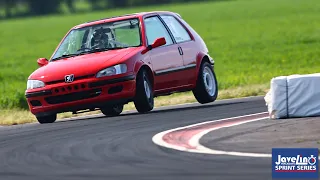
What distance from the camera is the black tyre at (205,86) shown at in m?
17.5

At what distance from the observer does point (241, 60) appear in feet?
115

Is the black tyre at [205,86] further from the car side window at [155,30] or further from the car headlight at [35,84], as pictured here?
the car headlight at [35,84]

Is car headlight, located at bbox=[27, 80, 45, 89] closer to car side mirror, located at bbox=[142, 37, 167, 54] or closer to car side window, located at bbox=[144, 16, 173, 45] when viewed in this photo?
car side mirror, located at bbox=[142, 37, 167, 54]

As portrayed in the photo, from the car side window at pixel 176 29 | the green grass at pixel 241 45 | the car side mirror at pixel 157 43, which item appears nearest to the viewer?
the car side mirror at pixel 157 43

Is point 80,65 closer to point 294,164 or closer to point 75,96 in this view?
point 75,96

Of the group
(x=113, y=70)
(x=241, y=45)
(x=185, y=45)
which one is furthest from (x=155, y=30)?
(x=241, y=45)

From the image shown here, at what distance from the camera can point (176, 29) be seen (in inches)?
694

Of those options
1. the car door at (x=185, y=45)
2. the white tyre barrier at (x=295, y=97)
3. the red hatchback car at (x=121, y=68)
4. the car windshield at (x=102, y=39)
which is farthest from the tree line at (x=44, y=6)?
the white tyre barrier at (x=295, y=97)

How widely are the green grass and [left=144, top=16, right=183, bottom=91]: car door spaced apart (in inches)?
174

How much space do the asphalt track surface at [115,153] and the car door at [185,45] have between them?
1.43 meters

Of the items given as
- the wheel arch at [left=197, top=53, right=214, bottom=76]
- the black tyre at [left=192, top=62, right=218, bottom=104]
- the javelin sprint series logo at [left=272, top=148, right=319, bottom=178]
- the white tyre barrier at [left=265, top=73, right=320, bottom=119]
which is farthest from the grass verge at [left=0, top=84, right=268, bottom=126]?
the javelin sprint series logo at [left=272, top=148, right=319, bottom=178]

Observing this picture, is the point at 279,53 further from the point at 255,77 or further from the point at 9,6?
the point at 9,6

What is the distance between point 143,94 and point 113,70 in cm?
59

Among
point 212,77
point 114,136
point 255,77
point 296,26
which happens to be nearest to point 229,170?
point 114,136
